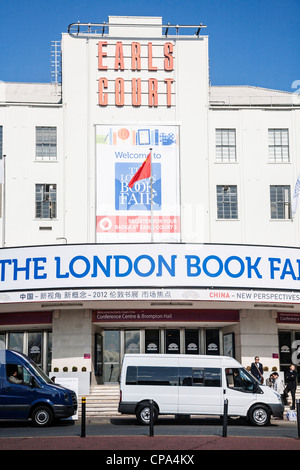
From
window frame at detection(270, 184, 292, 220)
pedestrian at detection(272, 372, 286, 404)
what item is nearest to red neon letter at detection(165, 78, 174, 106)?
window frame at detection(270, 184, 292, 220)

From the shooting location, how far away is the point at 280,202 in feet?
123

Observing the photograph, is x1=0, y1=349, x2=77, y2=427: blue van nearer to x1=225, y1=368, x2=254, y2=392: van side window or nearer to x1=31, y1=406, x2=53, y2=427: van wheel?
x1=31, y1=406, x2=53, y2=427: van wheel

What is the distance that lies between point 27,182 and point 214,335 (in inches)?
490

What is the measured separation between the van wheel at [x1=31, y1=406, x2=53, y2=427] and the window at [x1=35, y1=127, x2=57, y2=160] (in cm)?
1666

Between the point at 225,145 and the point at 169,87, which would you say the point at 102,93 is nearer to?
the point at 169,87

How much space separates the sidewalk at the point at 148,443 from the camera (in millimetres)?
16938

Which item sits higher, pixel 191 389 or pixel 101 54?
pixel 101 54

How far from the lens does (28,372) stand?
79.8 ft

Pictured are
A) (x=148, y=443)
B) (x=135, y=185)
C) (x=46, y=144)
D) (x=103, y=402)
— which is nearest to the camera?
(x=148, y=443)

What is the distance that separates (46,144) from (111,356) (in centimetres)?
1148

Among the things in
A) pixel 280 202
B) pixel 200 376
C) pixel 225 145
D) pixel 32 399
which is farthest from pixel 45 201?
pixel 200 376
